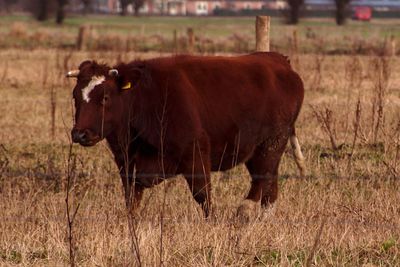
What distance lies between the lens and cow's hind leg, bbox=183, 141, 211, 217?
9.58 m

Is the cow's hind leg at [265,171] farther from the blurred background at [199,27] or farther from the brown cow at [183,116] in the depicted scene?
the blurred background at [199,27]

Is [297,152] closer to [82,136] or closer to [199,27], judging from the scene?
[82,136]

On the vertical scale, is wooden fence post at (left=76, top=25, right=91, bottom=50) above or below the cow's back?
below

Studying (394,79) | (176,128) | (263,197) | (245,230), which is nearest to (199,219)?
(245,230)

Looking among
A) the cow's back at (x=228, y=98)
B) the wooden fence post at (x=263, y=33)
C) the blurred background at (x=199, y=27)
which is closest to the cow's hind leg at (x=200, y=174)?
the cow's back at (x=228, y=98)

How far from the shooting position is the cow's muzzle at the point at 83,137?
30.1 feet

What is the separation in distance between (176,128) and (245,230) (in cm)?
183

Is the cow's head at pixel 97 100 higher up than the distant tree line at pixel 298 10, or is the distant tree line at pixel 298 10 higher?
the cow's head at pixel 97 100

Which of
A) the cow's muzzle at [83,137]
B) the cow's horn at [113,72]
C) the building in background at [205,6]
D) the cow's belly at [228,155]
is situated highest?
the cow's horn at [113,72]

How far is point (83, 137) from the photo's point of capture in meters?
9.23

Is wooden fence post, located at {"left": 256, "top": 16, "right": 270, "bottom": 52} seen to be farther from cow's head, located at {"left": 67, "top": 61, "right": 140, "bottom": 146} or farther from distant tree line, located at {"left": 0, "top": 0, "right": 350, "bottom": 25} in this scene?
distant tree line, located at {"left": 0, "top": 0, "right": 350, "bottom": 25}

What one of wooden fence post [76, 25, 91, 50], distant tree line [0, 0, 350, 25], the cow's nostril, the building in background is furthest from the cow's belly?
the building in background

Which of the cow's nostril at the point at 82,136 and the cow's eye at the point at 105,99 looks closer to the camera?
the cow's nostril at the point at 82,136

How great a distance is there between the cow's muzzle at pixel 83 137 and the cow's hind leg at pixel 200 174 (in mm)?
881
